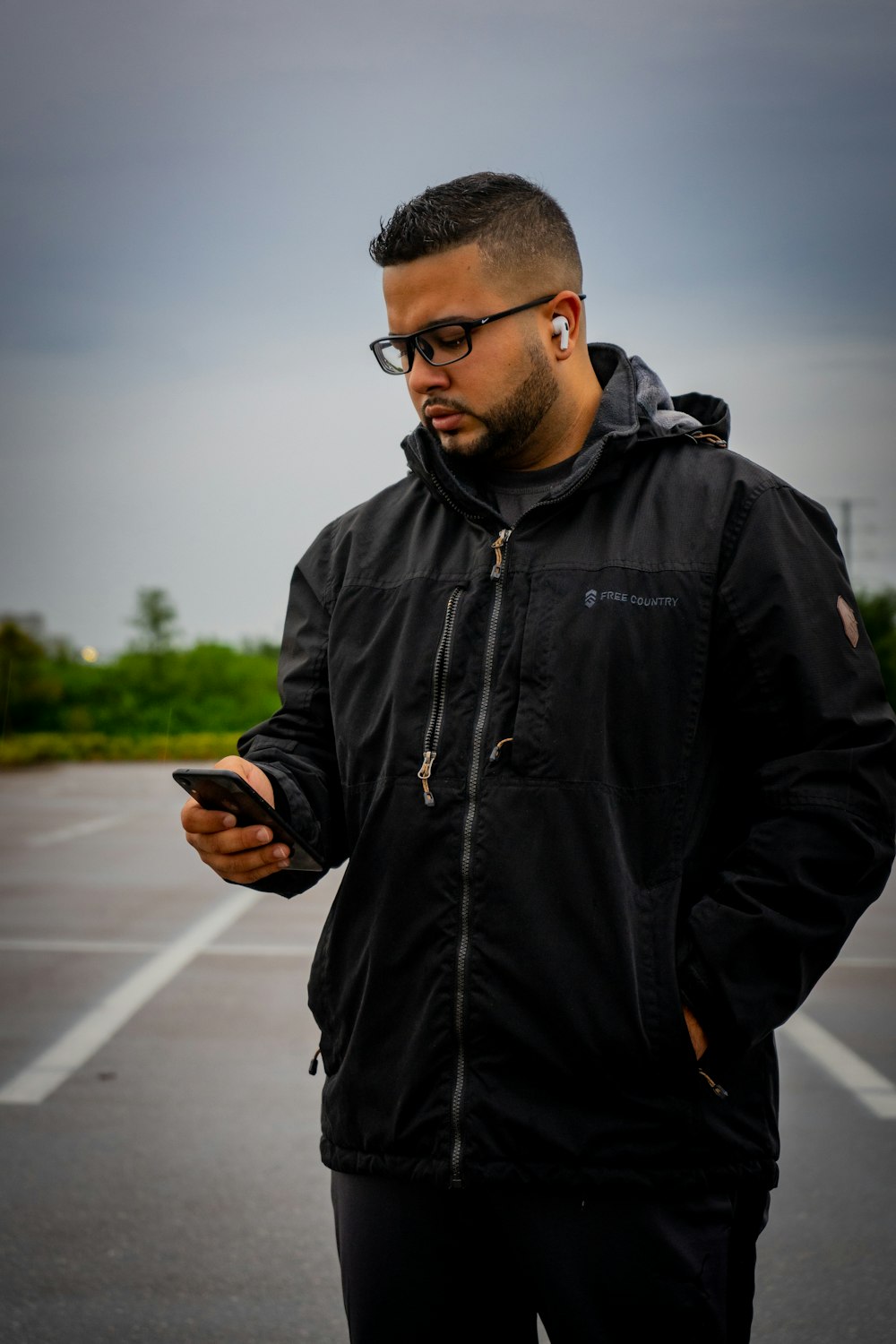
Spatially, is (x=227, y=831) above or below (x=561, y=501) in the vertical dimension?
below

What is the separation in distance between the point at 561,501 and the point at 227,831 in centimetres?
77

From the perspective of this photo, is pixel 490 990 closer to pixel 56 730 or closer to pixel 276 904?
pixel 276 904

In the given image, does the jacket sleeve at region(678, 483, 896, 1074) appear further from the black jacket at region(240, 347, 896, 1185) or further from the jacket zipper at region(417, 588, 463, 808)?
the jacket zipper at region(417, 588, 463, 808)

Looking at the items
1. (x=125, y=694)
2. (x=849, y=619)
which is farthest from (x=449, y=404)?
(x=125, y=694)

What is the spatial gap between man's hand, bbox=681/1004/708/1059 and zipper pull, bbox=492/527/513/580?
29.7 inches

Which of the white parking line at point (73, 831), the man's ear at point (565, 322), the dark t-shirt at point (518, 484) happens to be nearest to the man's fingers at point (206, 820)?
the dark t-shirt at point (518, 484)

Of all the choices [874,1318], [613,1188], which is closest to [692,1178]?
[613,1188]

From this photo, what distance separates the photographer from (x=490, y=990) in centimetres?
222

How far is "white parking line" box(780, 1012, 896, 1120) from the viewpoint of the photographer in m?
5.85

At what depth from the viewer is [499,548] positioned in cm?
237

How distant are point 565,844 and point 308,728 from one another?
24.7 inches

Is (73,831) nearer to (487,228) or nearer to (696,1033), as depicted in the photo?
(487,228)

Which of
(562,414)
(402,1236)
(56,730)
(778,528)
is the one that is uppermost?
(562,414)

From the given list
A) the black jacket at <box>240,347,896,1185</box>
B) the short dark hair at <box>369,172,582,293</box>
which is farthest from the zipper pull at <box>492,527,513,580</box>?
the short dark hair at <box>369,172,582,293</box>
